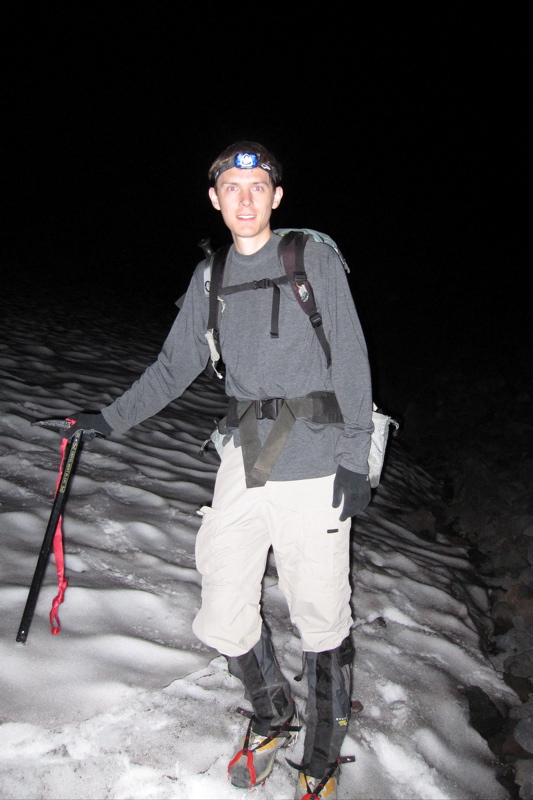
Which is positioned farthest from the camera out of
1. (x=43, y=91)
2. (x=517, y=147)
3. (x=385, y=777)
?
(x=43, y=91)

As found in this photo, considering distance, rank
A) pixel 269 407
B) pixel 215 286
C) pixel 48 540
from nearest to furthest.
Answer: pixel 269 407, pixel 215 286, pixel 48 540

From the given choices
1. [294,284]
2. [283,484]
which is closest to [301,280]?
[294,284]

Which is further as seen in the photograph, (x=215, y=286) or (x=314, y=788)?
(x=215, y=286)

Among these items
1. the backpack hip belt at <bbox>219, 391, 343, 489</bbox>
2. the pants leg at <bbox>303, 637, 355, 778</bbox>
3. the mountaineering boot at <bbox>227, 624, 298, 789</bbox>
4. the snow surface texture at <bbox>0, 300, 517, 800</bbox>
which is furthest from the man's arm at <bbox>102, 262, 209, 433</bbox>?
the pants leg at <bbox>303, 637, 355, 778</bbox>

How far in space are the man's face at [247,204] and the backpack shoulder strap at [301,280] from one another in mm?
167

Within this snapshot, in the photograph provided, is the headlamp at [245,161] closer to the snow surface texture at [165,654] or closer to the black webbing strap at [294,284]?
the black webbing strap at [294,284]

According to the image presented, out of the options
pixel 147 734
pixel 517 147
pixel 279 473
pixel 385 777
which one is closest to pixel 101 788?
pixel 147 734

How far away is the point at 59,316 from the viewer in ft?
34.3

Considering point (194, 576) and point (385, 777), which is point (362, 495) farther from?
point (194, 576)

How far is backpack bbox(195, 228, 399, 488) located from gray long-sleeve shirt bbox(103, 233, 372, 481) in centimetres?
3

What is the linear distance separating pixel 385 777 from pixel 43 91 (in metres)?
75.5

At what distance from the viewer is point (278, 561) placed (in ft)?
7.22

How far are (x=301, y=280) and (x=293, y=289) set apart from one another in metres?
0.05

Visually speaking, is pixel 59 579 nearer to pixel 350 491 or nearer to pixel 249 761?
Result: pixel 249 761
